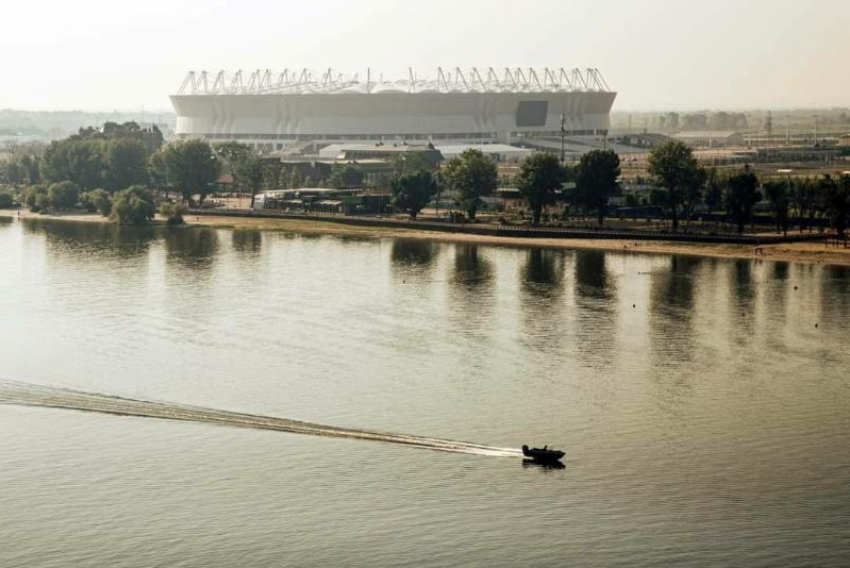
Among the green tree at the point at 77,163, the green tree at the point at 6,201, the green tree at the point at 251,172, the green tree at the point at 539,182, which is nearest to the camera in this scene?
the green tree at the point at 539,182

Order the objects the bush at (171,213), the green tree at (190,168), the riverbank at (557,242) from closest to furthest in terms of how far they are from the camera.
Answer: the riverbank at (557,242)
the bush at (171,213)
the green tree at (190,168)

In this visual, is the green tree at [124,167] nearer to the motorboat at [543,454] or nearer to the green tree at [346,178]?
the green tree at [346,178]

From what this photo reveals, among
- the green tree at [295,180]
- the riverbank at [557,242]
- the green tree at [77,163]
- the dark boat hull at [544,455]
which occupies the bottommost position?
the dark boat hull at [544,455]

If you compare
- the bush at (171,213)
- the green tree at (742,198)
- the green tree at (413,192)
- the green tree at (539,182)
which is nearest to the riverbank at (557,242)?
the bush at (171,213)

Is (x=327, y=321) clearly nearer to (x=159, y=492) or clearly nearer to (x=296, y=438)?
(x=296, y=438)

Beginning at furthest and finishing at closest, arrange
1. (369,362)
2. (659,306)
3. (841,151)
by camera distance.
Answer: (841,151) → (659,306) → (369,362)

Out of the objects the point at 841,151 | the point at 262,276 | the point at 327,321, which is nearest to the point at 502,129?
the point at 841,151

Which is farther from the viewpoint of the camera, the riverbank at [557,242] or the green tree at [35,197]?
the green tree at [35,197]

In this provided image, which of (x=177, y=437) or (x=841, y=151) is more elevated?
(x=841, y=151)

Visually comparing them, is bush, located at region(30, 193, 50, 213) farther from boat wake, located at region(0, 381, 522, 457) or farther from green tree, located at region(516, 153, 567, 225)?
boat wake, located at region(0, 381, 522, 457)
